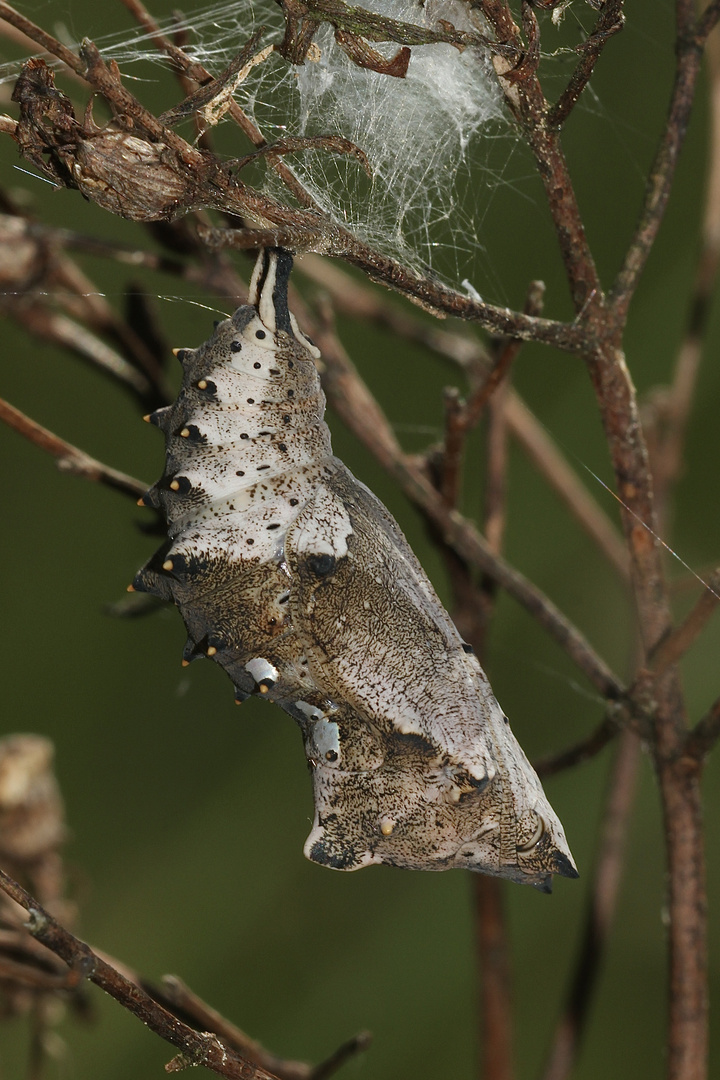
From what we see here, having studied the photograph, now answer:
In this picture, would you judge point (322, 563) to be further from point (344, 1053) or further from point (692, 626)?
point (344, 1053)

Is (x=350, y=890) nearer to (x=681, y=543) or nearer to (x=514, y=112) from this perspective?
(x=681, y=543)

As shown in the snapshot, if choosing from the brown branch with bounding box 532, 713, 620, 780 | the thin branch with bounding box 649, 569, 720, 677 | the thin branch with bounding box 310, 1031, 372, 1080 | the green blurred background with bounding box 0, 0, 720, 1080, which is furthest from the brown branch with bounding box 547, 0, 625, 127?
the green blurred background with bounding box 0, 0, 720, 1080

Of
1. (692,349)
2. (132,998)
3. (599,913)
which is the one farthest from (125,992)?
(692,349)

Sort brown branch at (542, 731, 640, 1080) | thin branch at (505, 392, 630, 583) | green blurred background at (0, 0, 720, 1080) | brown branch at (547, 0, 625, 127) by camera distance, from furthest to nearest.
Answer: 1. green blurred background at (0, 0, 720, 1080)
2. thin branch at (505, 392, 630, 583)
3. brown branch at (542, 731, 640, 1080)
4. brown branch at (547, 0, 625, 127)

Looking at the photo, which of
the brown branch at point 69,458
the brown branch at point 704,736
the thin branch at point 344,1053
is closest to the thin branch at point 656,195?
the brown branch at point 704,736

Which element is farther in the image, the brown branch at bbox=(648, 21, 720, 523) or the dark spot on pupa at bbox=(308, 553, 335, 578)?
the brown branch at bbox=(648, 21, 720, 523)

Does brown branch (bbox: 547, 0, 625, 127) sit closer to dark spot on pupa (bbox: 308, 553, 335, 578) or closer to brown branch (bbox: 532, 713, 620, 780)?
dark spot on pupa (bbox: 308, 553, 335, 578)

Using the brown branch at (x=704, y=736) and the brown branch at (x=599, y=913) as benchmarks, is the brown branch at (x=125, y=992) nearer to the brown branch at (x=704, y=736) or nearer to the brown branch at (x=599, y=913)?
the brown branch at (x=704, y=736)
